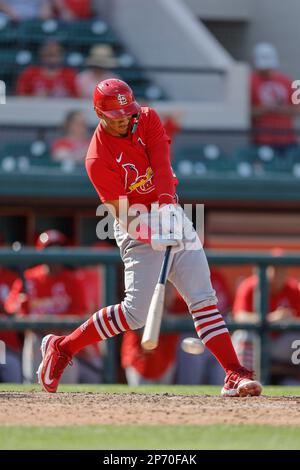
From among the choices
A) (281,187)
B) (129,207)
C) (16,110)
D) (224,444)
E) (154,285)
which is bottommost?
(224,444)

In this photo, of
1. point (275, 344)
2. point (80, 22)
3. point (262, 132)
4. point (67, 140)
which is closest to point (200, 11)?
point (80, 22)

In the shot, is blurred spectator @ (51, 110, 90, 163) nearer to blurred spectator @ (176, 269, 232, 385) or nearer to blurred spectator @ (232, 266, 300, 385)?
blurred spectator @ (232, 266, 300, 385)

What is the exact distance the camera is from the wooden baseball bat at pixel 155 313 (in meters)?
5.85

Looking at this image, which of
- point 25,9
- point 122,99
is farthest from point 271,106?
point 122,99

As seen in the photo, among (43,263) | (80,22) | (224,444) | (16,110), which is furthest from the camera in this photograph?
(80,22)

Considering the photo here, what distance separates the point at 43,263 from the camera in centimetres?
1031

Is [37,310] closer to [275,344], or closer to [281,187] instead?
[275,344]

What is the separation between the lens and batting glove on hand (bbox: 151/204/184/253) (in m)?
6.08

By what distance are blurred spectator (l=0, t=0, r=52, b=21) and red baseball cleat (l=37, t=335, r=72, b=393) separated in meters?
8.58

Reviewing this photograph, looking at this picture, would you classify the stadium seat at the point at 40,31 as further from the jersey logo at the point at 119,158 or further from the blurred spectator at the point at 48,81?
the jersey logo at the point at 119,158

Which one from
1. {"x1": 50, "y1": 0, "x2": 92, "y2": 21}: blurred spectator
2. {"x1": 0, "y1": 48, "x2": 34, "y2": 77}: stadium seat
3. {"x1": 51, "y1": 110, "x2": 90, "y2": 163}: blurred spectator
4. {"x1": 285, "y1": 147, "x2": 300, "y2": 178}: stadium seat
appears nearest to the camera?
{"x1": 51, "y1": 110, "x2": 90, "y2": 163}: blurred spectator

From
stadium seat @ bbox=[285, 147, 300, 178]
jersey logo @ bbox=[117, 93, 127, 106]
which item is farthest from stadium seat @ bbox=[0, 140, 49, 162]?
jersey logo @ bbox=[117, 93, 127, 106]

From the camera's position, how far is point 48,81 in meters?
13.4

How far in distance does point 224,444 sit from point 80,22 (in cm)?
1082
